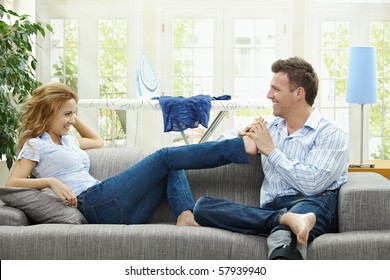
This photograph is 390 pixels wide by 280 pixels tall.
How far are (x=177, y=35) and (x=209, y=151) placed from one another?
4717 mm

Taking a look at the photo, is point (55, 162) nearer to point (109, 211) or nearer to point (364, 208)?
point (109, 211)

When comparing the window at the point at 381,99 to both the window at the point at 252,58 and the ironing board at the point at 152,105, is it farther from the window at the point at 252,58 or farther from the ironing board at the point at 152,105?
the ironing board at the point at 152,105

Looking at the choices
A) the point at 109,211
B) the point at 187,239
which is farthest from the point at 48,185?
the point at 187,239

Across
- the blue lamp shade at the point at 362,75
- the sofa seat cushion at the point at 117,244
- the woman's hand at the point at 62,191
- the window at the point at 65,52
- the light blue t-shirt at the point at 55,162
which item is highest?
the window at the point at 65,52

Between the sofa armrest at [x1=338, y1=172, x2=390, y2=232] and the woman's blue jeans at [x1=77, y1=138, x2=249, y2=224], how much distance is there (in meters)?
0.52

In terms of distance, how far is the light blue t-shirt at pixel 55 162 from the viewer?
3658mm

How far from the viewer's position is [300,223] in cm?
303

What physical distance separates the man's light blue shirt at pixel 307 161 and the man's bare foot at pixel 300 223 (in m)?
0.34

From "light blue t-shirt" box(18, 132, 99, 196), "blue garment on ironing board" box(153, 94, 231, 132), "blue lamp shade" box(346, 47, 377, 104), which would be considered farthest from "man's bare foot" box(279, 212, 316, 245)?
"blue lamp shade" box(346, 47, 377, 104)

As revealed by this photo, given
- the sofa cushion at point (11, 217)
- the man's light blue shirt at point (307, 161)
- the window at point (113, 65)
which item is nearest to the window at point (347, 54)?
the window at point (113, 65)

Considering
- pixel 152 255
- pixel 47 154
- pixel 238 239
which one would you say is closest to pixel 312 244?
pixel 238 239

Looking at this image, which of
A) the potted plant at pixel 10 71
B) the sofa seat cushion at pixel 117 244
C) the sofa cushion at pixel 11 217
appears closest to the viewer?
the sofa seat cushion at pixel 117 244

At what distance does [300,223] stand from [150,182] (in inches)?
34.3

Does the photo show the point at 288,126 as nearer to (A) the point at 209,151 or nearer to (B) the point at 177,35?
(A) the point at 209,151
